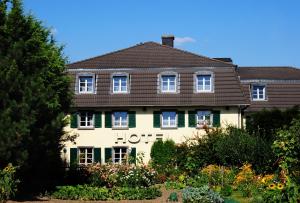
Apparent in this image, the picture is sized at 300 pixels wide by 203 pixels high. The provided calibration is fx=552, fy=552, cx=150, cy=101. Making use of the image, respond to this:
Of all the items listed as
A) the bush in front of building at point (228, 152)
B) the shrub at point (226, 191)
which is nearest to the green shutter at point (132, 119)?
the bush in front of building at point (228, 152)

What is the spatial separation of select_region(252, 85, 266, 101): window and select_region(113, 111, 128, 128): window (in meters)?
9.54

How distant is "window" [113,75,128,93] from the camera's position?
35938 mm

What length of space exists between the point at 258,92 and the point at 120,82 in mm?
10072

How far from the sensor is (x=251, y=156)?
25.2 metres

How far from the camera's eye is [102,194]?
19.0 metres

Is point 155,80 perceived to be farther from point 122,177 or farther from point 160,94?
point 122,177

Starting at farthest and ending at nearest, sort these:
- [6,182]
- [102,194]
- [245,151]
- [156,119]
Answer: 1. [156,119]
2. [245,151]
3. [102,194]
4. [6,182]

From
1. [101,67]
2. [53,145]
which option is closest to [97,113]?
[101,67]

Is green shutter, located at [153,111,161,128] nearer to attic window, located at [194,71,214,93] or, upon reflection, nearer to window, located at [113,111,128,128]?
window, located at [113,111,128,128]

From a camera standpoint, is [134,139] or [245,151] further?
[134,139]

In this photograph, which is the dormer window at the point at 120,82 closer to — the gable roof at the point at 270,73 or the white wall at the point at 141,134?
the white wall at the point at 141,134

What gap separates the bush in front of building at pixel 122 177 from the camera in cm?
2156

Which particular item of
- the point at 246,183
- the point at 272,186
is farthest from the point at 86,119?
the point at 272,186

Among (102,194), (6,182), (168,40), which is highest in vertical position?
(168,40)
